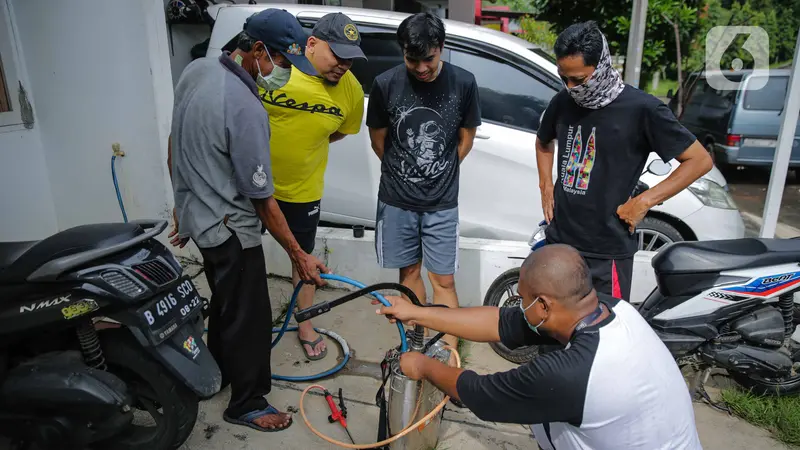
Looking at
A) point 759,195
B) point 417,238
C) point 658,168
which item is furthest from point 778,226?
point 417,238

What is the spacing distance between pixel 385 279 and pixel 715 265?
6.92ft

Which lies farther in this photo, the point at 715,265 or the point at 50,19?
the point at 50,19

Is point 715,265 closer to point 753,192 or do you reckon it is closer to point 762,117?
point 753,192

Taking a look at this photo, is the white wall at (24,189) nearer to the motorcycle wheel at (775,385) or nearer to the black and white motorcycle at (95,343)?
the black and white motorcycle at (95,343)

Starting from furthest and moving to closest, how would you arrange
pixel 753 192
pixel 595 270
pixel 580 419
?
pixel 753 192, pixel 595 270, pixel 580 419

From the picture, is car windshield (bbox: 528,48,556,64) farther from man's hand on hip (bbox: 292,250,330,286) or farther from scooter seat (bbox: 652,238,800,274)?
man's hand on hip (bbox: 292,250,330,286)

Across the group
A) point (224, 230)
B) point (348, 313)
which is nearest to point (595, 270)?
point (224, 230)

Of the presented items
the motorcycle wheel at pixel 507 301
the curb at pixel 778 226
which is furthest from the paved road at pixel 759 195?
the motorcycle wheel at pixel 507 301

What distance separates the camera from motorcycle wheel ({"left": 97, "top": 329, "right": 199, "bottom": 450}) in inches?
85.0

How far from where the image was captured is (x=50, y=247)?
2.13 m

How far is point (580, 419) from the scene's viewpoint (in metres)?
1.53

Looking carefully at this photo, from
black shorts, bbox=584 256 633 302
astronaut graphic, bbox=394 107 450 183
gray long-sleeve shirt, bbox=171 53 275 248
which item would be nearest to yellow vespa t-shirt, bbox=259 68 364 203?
astronaut graphic, bbox=394 107 450 183

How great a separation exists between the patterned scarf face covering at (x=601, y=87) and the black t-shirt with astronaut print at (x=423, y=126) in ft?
2.09

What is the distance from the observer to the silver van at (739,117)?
14.1 ft
